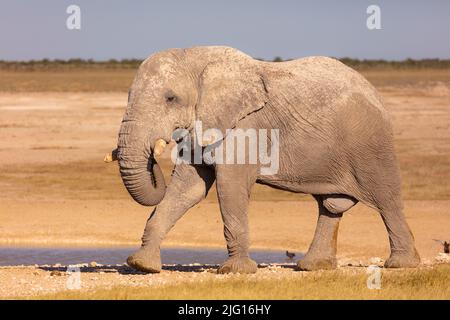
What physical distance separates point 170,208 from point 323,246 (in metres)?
1.75

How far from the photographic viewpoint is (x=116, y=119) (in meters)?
35.7

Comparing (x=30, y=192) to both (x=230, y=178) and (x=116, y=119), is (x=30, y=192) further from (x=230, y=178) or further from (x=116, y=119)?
(x=116, y=119)

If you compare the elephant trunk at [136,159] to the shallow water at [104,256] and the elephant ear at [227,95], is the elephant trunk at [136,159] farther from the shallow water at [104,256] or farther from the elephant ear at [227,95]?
the shallow water at [104,256]

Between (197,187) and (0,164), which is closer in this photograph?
(197,187)

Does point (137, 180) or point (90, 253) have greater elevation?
point (137, 180)

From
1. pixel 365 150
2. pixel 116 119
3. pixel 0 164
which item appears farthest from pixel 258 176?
pixel 116 119

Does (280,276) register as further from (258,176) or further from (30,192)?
(30,192)

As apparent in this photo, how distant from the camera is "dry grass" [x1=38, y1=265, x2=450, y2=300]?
11031mm

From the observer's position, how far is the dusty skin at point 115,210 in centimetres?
→ 1634

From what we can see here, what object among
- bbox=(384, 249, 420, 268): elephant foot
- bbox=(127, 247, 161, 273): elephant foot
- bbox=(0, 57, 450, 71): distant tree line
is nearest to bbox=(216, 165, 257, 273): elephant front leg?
bbox=(127, 247, 161, 273): elephant foot

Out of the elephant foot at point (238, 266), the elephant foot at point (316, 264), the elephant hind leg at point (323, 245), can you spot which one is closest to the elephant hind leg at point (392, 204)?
the elephant hind leg at point (323, 245)

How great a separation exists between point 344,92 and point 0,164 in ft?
47.0
